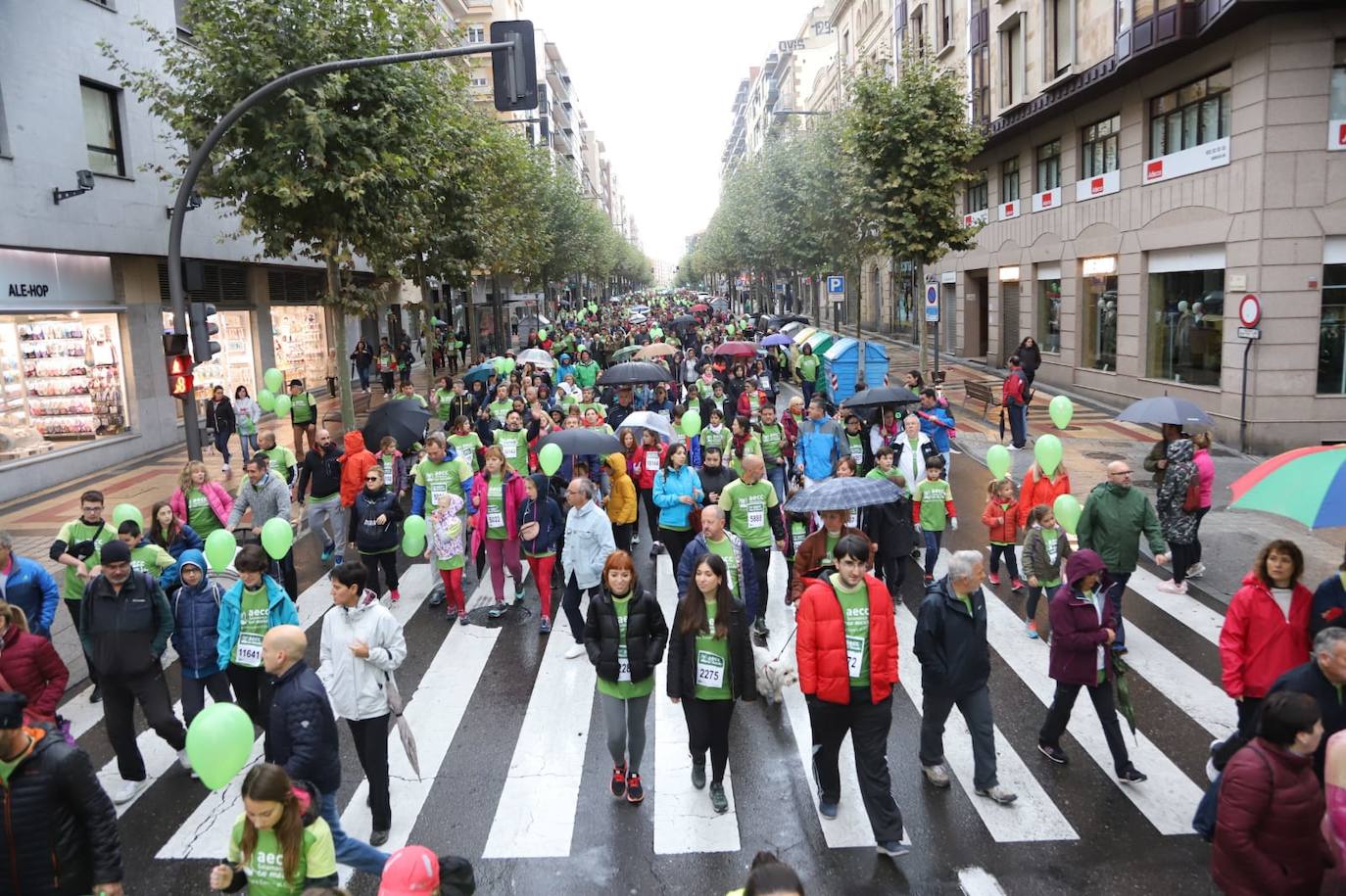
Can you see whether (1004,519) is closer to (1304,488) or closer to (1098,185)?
(1304,488)

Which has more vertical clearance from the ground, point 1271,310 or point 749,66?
point 749,66

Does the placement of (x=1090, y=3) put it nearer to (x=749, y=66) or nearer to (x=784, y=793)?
(x=784, y=793)

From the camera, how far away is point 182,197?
11.8 m

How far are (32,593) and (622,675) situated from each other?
4.39 m

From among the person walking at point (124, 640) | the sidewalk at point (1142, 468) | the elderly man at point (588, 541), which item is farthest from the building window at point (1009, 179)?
the person walking at point (124, 640)

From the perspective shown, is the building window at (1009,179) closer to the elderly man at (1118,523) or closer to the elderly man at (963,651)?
the elderly man at (1118,523)

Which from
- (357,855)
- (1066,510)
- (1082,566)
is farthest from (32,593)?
(1066,510)

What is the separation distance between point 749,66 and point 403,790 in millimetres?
143645

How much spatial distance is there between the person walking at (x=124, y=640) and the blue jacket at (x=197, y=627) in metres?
0.12

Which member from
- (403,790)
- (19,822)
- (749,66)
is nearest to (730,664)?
(403,790)

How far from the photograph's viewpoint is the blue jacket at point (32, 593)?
6.81 metres

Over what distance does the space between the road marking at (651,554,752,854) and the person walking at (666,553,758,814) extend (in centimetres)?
14

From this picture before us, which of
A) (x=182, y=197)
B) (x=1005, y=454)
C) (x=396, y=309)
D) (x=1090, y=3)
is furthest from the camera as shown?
(x=396, y=309)

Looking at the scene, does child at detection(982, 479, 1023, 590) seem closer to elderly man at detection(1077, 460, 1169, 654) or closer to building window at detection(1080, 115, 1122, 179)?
elderly man at detection(1077, 460, 1169, 654)
